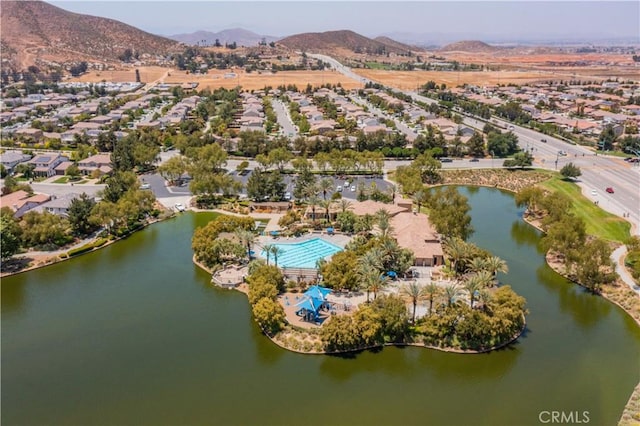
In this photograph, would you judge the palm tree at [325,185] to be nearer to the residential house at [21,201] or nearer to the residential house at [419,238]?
the residential house at [419,238]

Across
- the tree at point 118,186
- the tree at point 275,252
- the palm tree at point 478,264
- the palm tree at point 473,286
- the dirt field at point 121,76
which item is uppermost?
the dirt field at point 121,76

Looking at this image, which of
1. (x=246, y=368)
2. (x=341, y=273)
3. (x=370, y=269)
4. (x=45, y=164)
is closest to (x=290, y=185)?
(x=341, y=273)

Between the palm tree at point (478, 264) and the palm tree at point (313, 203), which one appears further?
the palm tree at point (313, 203)

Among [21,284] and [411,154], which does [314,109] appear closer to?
[411,154]

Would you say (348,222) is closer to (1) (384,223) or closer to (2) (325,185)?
(1) (384,223)

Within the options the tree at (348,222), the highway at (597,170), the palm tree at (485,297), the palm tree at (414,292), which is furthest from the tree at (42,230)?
the highway at (597,170)

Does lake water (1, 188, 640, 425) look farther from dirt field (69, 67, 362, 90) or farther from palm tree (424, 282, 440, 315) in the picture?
dirt field (69, 67, 362, 90)

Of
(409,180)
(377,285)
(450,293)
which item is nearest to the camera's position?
(450,293)
